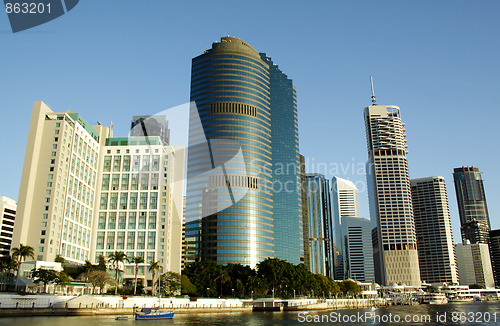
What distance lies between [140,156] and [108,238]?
3378 centimetres

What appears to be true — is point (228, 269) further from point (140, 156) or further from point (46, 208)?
point (46, 208)

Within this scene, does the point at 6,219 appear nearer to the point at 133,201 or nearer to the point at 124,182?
the point at 124,182

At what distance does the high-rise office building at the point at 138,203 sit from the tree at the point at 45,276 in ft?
159

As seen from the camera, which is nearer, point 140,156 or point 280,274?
point 280,274

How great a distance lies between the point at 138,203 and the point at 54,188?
38984mm

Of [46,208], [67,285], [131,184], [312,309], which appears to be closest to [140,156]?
[131,184]

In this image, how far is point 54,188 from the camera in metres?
138

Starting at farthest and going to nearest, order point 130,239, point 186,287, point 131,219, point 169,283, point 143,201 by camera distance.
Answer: point 143,201, point 131,219, point 130,239, point 186,287, point 169,283

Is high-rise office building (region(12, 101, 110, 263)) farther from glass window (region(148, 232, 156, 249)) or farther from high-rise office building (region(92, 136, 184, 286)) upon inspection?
glass window (region(148, 232, 156, 249))

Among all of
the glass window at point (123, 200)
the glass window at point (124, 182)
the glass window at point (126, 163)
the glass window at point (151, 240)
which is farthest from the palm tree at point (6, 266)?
the glass window at point (126, 163)

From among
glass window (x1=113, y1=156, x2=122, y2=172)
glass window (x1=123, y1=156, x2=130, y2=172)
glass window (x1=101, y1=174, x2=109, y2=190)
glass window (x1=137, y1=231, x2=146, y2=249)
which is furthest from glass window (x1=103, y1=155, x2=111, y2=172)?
glass window (x1=137, y1=231, x2=146, y2=249)

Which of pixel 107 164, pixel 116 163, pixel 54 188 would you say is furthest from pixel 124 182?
pixel 54 188

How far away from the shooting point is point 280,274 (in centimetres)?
16338

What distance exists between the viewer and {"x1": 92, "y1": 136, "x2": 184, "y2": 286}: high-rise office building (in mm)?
167250
